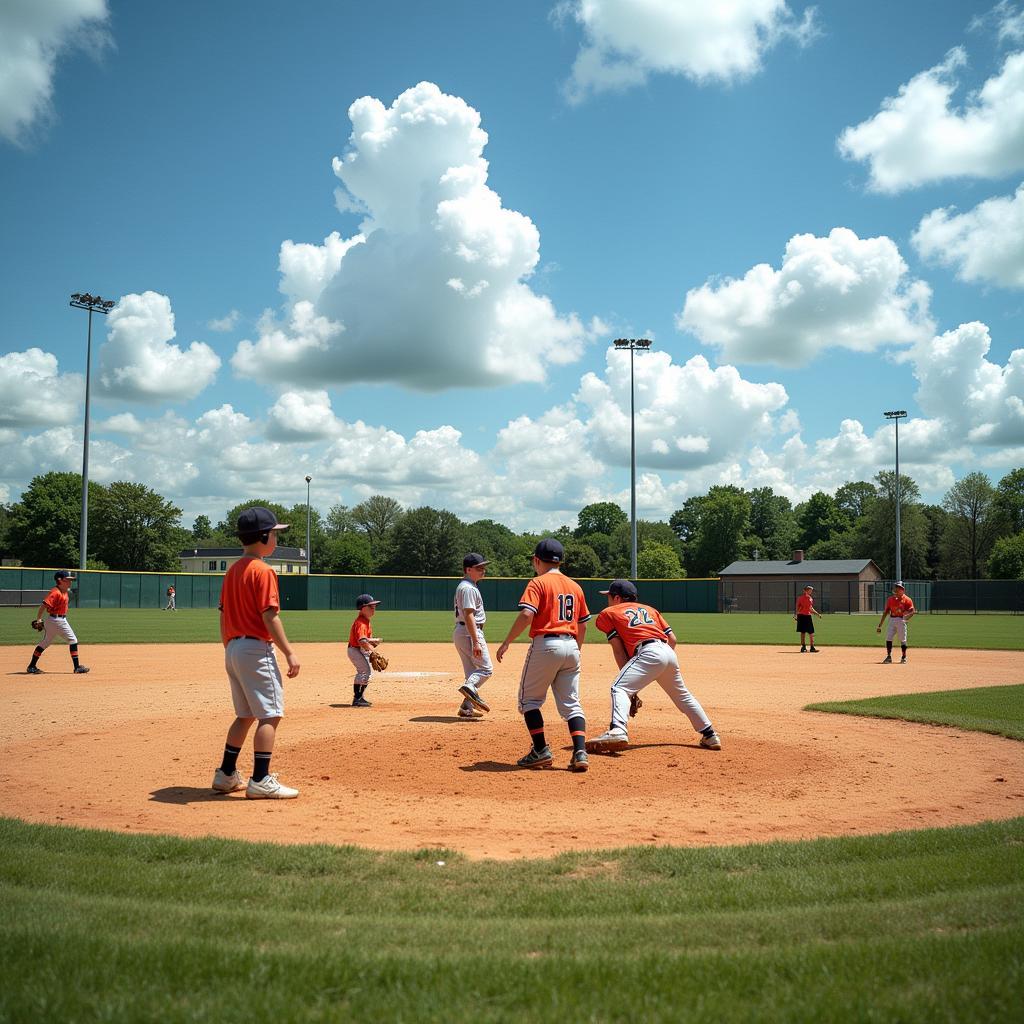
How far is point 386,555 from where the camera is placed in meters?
98.8

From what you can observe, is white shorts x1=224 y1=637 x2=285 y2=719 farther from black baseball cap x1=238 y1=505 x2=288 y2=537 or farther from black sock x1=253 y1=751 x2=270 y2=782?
black baseball cap x1=238 y1=505 x2=288 y2=537

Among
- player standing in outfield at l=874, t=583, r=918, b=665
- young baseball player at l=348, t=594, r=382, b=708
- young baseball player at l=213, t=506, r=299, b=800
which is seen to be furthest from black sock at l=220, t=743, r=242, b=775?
player standing in outfield at l=874, t=583, r=918, b=665

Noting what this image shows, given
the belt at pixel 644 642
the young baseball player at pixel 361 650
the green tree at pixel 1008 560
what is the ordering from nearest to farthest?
the belt at pixel 644 642, the young baseball player at pixel 361 650, the green tree at pixel 1008 560

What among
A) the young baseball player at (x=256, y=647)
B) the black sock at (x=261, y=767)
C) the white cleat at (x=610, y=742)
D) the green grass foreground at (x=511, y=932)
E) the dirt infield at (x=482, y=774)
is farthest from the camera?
the white cleat at (x=610, y=742)

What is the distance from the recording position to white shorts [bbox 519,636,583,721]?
306 inches

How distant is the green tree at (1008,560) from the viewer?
81.4 meters

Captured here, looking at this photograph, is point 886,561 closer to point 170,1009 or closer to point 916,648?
point 916,648

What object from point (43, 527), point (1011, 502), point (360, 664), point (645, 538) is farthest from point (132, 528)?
point (1011, 502)

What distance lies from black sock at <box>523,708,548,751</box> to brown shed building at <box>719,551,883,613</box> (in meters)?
56.3

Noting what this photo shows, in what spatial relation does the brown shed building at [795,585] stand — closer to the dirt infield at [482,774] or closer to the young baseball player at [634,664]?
the dirt infield at [482,774]

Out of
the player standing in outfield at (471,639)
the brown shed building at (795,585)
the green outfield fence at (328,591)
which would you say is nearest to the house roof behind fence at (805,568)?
the brown shed building at (795,585)

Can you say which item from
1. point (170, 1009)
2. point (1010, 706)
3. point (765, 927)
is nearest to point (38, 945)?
point (170, 1009)

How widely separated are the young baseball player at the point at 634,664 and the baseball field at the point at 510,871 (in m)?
0.34

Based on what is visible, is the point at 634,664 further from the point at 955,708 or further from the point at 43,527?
the point at 43,527
